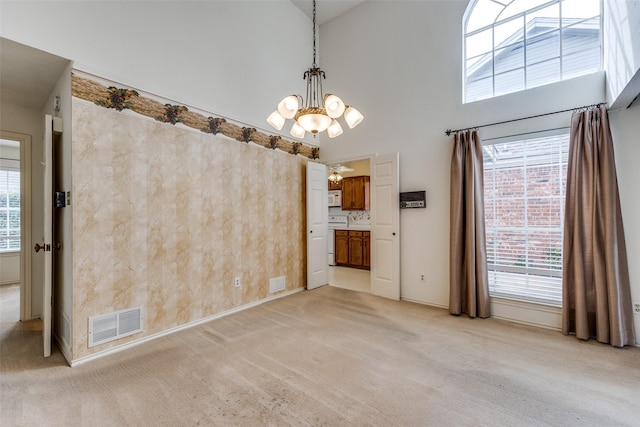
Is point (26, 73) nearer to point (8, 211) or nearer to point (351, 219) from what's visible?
point (8, 211)

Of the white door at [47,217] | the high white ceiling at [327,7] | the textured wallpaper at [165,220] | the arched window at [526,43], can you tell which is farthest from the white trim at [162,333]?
the high white ceiling at [327,7]

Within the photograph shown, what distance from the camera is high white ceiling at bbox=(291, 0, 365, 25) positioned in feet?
15.6

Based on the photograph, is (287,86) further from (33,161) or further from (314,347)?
(314,347)

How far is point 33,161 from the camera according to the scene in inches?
139

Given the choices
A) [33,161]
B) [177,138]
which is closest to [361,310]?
[177,138]

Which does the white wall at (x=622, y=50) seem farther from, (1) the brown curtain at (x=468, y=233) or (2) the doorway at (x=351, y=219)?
(2) the doorway at (x=351, y=219)

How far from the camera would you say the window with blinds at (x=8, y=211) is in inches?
206

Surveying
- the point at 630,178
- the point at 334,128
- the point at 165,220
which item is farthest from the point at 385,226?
the point at 165,220

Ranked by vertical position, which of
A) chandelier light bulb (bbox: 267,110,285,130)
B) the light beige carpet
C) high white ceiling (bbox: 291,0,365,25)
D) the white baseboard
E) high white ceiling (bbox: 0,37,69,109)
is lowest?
the light beige carpet

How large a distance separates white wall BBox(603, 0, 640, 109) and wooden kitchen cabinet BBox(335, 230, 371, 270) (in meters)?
4.70

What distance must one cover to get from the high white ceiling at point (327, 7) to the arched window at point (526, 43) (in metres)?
2.06

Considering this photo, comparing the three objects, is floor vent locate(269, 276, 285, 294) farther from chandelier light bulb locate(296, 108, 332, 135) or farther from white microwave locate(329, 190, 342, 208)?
white microwave locate(329, 190, 342, 208)

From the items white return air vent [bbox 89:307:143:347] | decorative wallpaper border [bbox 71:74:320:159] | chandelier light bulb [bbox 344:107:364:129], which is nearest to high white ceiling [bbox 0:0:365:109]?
decorative wallpaper border [bbox 71:74:320:159]

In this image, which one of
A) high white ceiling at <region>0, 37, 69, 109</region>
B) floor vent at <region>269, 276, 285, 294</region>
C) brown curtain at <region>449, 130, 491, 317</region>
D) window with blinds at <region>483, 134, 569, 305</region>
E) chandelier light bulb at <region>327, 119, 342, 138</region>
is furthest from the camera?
floor vent at <region>269, 276, 285, 294</region>
